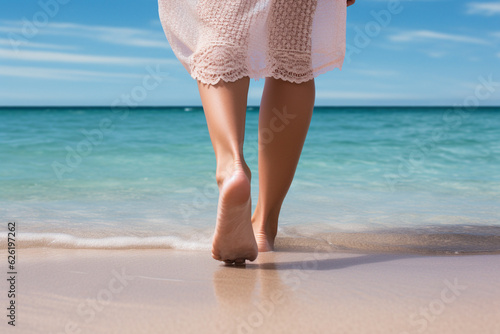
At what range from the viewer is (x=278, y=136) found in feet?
4.91

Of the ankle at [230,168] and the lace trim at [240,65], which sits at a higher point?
the lace trim at [240,65]

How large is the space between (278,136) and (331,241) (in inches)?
17.4

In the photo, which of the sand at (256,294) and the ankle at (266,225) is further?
the ankle at (266,225)

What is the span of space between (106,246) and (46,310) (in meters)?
0.61

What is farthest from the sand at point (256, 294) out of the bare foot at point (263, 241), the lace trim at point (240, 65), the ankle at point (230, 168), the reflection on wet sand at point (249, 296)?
the lace trim at point (240, 65)

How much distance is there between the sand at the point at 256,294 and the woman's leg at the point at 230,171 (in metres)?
0.06

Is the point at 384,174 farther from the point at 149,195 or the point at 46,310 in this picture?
the point at 46,310

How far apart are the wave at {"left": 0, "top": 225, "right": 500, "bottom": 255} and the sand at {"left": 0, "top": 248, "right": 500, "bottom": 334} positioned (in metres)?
0.14

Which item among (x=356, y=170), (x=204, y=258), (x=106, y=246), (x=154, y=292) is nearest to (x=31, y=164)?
(x=356, y=170)

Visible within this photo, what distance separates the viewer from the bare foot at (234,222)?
1195mm

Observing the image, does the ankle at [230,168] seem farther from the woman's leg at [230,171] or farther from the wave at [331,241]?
the wave at [331,241]

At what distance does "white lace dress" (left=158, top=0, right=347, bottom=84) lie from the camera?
1.32 meters

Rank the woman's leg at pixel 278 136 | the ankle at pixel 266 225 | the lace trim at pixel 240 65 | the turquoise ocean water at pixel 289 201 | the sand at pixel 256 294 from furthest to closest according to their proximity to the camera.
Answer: the turquoise ocean water at pixel 289 201, the ankle at pixel 266 225, the woman's leg at pixel 278 136, the lace trim at pixel 240 65, the sand at pixel 256 294

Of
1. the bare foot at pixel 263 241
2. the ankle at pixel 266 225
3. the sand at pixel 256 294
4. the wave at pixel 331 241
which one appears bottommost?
the wave at pixel 331 241
